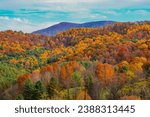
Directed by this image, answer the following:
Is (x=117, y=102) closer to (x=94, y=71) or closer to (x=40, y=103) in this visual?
(x=40, y=103)

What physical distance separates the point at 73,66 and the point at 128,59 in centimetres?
2984

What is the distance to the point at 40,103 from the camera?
1066 cm

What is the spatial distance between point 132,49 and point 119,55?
10870 mm

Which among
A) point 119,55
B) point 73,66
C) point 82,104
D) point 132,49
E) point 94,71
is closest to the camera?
point 82,104

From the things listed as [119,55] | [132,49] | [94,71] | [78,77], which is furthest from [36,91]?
[132,49]

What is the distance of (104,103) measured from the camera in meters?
10.6

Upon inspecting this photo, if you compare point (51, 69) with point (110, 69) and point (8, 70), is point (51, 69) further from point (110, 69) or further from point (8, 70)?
Result: point (8, 70)

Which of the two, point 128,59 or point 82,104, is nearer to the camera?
point 82,104

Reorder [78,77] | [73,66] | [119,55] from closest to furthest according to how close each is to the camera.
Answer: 1. [78,77]
2. [73,66]
3. [119,55]

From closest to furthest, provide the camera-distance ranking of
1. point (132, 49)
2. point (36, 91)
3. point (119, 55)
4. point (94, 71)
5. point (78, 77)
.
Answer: point (36, 91) → point (78, 77) → point (94, 71) → point (119, 55) → point (132, 49)

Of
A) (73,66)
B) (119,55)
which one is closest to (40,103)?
(73,66)

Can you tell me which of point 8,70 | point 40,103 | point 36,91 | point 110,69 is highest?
point 40,103

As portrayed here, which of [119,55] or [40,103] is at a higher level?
[40,103]

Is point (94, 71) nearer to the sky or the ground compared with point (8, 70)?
nearer to the sky
